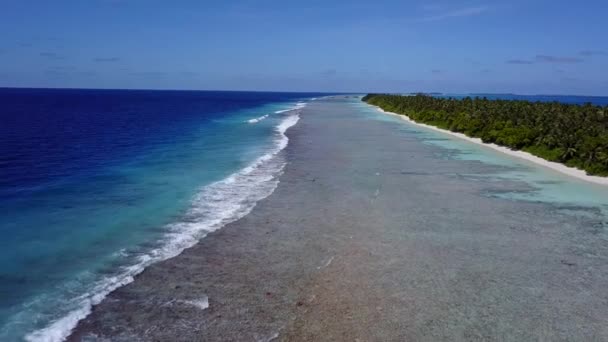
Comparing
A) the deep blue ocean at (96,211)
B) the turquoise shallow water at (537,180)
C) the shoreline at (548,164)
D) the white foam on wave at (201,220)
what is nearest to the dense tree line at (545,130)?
the shoreline at (548,164)

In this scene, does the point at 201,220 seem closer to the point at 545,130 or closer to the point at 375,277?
the point at 375,277

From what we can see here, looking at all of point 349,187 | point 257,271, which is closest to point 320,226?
point 257,271

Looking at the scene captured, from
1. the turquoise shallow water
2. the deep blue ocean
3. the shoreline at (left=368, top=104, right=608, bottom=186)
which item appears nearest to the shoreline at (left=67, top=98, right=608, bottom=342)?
the deep blue ocean

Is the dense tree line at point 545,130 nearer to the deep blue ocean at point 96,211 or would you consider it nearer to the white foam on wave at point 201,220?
the white foam on wave at point 201,220

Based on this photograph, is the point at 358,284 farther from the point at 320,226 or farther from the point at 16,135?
the point at 16,135

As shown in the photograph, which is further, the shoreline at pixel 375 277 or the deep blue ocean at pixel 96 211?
the deep blue ocean at pixel 96 211

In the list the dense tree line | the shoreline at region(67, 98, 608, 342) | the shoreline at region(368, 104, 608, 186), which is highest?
the dense tree line

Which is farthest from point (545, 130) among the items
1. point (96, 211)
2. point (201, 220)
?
point (96, 211)

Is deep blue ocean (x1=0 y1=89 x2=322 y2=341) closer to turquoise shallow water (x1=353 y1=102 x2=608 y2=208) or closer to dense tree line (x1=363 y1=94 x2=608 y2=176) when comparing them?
turquoise shallow water (x1=353 y1=102 x2=608 y2=208)
